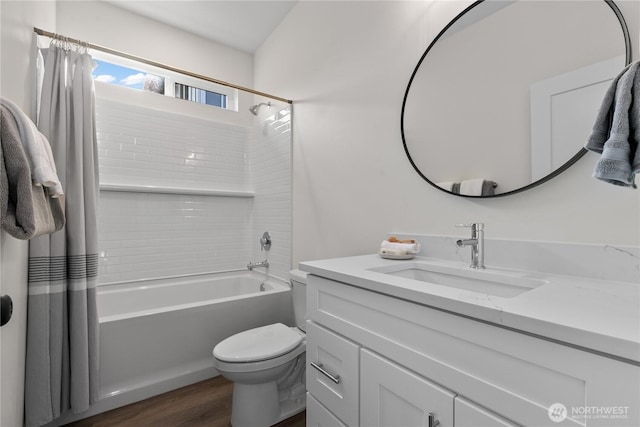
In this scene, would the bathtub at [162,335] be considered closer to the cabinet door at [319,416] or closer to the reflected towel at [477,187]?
the cabinet door at [319,416]

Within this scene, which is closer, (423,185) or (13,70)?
(13,70)

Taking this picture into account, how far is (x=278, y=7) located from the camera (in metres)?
2.38

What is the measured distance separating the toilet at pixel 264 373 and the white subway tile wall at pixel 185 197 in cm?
85

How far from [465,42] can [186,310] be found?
2044mm

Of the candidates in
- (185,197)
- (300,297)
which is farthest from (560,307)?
(185,197)

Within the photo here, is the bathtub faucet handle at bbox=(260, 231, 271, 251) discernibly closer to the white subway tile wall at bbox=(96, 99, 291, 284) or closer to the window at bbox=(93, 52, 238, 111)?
the white subway tile wall at bbox=(96, 99, 291, 284)

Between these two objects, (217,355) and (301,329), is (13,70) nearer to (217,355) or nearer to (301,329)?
(217,355)

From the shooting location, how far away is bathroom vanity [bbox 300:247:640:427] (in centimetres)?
49

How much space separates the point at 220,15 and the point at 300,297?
238 cm

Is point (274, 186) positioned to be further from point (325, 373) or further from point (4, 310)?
point (4, 310)

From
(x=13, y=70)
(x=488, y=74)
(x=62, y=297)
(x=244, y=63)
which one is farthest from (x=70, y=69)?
(x=488, y=74)

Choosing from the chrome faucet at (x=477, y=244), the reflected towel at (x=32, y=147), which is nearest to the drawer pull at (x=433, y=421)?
the chrome faucet at (x=477, y=244)

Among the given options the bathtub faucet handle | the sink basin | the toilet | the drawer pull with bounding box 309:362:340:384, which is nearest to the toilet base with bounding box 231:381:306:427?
the toilet

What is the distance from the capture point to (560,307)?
2.00 ft
